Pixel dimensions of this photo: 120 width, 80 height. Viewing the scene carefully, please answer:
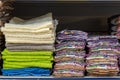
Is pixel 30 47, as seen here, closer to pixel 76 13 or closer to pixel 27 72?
pixel 27 72

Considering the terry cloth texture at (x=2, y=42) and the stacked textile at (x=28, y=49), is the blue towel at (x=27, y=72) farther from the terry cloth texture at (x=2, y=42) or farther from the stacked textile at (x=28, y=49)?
the terry cloth texture at (x=2, y=42)

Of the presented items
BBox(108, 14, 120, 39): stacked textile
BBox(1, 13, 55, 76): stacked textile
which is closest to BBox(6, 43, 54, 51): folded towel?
BBox(1, 13, 55, 76): stacked textile

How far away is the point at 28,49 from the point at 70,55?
204 mm

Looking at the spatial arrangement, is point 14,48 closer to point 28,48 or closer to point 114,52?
point 28,48

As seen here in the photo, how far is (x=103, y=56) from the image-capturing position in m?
1.41

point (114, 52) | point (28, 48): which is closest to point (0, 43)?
point (28, 48)

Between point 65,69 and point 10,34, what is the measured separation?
309 millimetres

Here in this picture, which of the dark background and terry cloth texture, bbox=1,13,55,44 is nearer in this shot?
terry cloth texture, bbox=1,13,55,44

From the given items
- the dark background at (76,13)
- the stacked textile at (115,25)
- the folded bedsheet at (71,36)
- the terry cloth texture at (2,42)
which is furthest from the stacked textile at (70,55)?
the dark background at (76,13)

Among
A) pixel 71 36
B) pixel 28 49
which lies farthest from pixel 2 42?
pixel 71 36

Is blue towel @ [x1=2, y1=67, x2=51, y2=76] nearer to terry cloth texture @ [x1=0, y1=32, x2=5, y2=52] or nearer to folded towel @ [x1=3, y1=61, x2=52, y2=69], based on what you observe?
folded towel @ [x1=3, y1=61, x2=52, y2=69]

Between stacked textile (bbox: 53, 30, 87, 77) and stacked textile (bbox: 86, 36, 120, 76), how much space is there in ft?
0.12

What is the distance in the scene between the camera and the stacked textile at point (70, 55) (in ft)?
4.62

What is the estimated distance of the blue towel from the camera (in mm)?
1427
